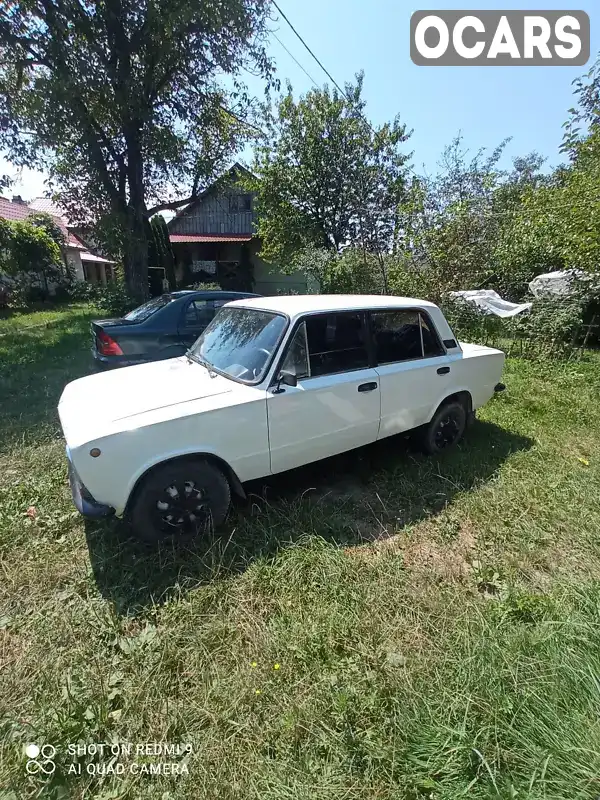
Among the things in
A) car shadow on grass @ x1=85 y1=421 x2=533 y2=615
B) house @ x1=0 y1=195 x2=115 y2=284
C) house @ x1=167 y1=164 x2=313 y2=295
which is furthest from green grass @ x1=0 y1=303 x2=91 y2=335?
car shadow on grass @ x1=85 y1=421 x2=533 y2=615

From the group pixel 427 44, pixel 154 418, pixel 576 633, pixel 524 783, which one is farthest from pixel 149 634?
pixel 427 44

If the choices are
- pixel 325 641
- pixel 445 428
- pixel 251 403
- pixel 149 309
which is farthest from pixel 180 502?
pixel 149 309

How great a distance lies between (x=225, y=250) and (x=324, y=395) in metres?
19.7

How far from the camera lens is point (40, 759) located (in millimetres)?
1605

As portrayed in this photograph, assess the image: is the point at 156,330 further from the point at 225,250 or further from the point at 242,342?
the point at 225,250

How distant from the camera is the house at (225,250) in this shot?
19.3 m

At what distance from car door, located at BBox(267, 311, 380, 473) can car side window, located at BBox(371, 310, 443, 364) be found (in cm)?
17

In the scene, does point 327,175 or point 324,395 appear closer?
point 324,395

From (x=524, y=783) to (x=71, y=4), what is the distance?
49.0 feet

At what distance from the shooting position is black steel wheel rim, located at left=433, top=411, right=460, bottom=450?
409 cm

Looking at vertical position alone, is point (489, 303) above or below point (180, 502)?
above

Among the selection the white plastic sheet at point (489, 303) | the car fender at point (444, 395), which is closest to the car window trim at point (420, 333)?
the car fender at point (444, 395)

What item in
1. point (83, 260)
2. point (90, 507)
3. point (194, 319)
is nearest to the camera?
point (90, 507)

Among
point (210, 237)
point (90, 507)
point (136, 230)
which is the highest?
point (210, 237)
